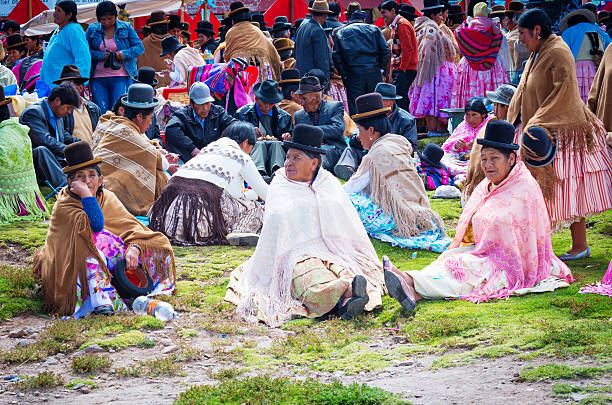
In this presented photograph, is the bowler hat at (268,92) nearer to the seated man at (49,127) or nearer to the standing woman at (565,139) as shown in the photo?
the seated man at (49,127)

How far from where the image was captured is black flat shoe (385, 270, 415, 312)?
5467 mm

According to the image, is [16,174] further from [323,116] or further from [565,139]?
[565,139]

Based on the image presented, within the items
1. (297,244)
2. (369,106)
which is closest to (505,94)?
(369,106)

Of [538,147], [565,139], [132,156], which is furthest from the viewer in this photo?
[132,156]

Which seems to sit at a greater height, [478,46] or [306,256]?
[478,46]

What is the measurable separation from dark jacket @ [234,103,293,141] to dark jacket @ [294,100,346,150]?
0.27 meters

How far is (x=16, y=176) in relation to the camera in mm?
8680

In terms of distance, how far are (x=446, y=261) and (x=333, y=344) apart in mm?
1241

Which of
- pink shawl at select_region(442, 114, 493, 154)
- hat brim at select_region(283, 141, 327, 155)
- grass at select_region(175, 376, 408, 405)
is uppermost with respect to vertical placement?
hat brim at select_region(283, 141, 327, 155)

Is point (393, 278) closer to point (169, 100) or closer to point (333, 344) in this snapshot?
point (333, 344)

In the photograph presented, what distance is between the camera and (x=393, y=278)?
17.9 feet

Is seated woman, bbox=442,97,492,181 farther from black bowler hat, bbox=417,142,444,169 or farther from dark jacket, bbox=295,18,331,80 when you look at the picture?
dark jacket, bbox=295,18,331,80

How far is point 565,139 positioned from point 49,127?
614cm

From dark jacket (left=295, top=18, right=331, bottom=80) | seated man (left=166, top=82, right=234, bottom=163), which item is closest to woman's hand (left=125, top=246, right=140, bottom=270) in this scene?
seated man (left=166, top=82, right=234, bottom=163)
